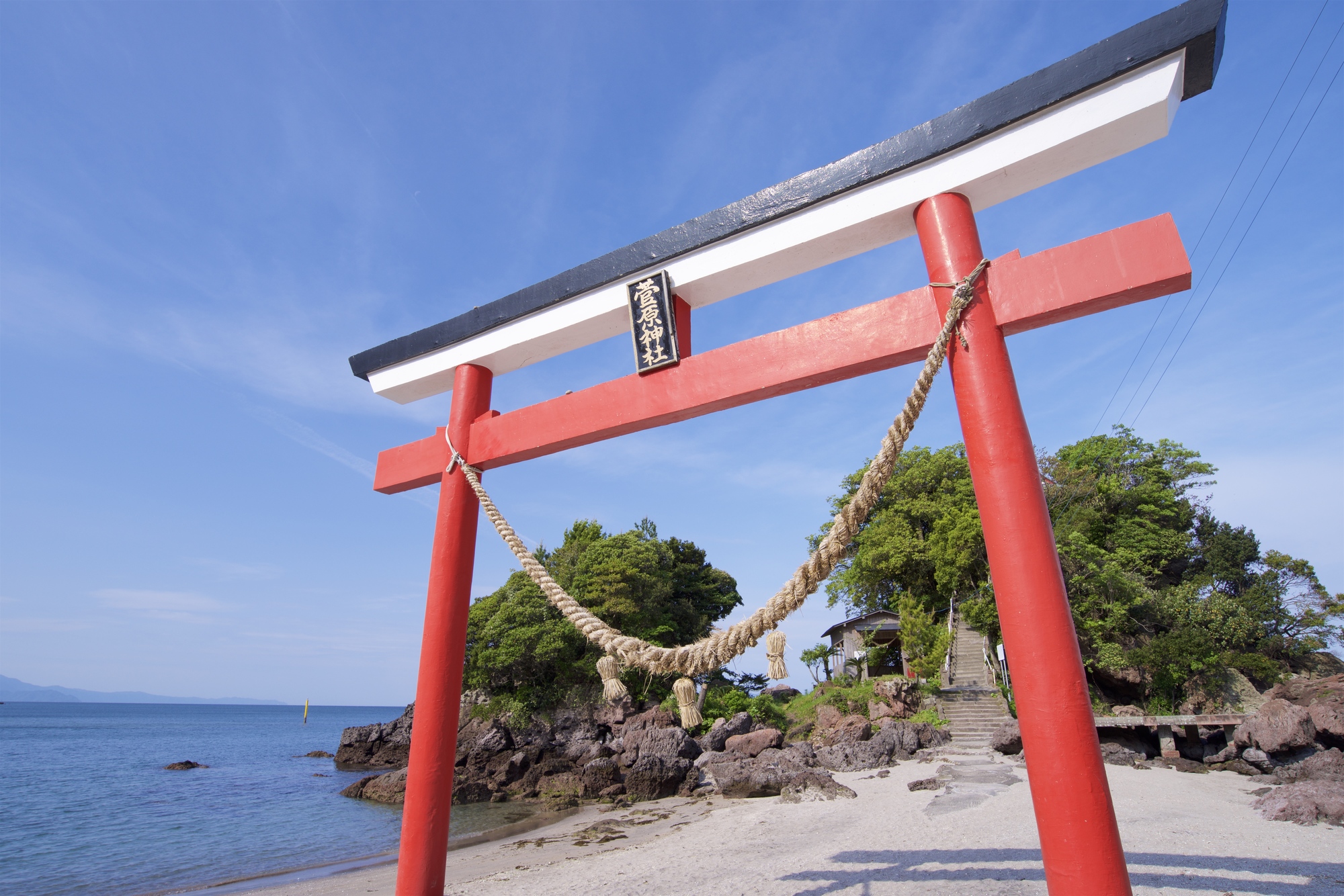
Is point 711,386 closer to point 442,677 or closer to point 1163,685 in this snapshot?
point 442,677

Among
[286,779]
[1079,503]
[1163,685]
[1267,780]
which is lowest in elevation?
[286,779]

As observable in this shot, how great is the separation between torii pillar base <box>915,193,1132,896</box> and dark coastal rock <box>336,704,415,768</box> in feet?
74.4

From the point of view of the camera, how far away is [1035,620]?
2.03 m

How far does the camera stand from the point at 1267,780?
28.1 feet

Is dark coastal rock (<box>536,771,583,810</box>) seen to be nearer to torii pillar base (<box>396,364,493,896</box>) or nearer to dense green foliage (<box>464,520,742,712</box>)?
dense green foliage (<box>464,520,742,712</box>)

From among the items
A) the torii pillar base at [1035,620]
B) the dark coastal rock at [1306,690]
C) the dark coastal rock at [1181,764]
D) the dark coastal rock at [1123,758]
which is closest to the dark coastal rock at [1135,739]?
the dark coastal rock at [1181,764]

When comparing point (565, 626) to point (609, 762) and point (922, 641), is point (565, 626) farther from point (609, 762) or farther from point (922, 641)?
point (922, 641)

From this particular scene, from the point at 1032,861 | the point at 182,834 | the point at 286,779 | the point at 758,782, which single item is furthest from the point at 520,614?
the point at 1032,861

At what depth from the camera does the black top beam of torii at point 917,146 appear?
2221mm

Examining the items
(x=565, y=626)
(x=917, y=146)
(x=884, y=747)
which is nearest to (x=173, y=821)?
(x=565, y=626)

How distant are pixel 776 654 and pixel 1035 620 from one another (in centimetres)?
88

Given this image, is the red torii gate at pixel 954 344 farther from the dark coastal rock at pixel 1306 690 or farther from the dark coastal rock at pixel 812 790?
the dark coastal rock at pixel 1306 690

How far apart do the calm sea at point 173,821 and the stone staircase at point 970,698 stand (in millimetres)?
9229

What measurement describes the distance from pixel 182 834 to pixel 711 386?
624 inches
